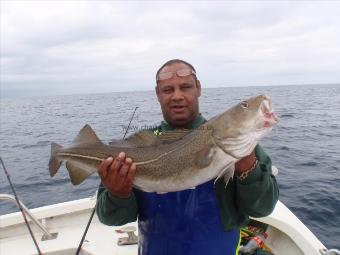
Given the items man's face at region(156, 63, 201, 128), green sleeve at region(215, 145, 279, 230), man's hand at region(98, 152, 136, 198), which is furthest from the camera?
man's face at region(156, 63, 201, 128)

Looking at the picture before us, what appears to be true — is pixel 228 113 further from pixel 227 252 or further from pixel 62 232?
pixel 62 232

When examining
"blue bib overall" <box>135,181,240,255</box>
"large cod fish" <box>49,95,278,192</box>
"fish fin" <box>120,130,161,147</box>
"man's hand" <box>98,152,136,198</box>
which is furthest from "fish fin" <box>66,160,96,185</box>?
"blue bib overall" <box>135,181,240,255</box>

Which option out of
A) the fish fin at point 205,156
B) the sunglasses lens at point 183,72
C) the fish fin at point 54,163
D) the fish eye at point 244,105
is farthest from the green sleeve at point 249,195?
the fish fin at point 54,163

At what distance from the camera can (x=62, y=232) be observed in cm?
614

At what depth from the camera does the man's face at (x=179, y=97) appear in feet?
11.7

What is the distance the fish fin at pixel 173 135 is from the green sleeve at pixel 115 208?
0.64 meters

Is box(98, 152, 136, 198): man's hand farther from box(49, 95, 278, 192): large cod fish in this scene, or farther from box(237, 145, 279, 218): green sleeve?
box(237, 145, 279, 218): green sleeve

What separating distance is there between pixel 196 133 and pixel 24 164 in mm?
15570

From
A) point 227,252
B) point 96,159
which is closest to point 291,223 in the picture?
point 227,252

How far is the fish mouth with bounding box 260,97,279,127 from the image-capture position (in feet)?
9.39

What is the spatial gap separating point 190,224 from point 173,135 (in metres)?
0.81

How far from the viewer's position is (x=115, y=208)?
3477 mm

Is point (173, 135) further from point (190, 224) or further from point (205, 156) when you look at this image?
point (190, 224)

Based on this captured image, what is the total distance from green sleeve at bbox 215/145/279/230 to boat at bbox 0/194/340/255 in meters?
2.08
